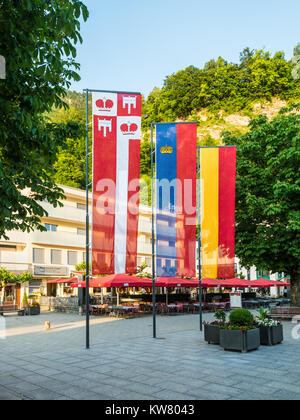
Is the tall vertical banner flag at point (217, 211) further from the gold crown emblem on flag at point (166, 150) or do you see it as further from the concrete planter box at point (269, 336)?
the concrete planter box at point (269, 336)

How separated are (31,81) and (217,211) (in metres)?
12.1

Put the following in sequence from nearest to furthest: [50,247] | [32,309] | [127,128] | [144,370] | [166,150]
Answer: [144,370]
[127,128]
[166,150]
[32,309]
[50,247]

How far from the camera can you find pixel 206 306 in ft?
106

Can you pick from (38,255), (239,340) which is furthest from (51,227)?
(239,340)

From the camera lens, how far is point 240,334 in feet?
40.4

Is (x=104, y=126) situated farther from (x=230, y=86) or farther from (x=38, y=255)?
(x=230, y=86)

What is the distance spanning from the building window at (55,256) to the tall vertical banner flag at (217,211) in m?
28.2

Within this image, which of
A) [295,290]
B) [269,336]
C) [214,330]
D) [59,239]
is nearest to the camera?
[269,336]

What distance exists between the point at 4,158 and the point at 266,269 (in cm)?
1927

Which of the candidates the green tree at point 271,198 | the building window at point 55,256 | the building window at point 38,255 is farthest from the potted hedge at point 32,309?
the green tree at point 271,198

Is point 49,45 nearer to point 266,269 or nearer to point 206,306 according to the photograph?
point 266,269

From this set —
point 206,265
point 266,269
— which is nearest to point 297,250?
point 266,269

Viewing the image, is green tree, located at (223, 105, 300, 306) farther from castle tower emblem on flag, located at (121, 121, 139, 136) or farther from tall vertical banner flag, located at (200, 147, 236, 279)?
castle tower emblem on flag, located at (121, 121, 139, 136)

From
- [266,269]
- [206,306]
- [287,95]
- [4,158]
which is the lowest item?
[206,306]
